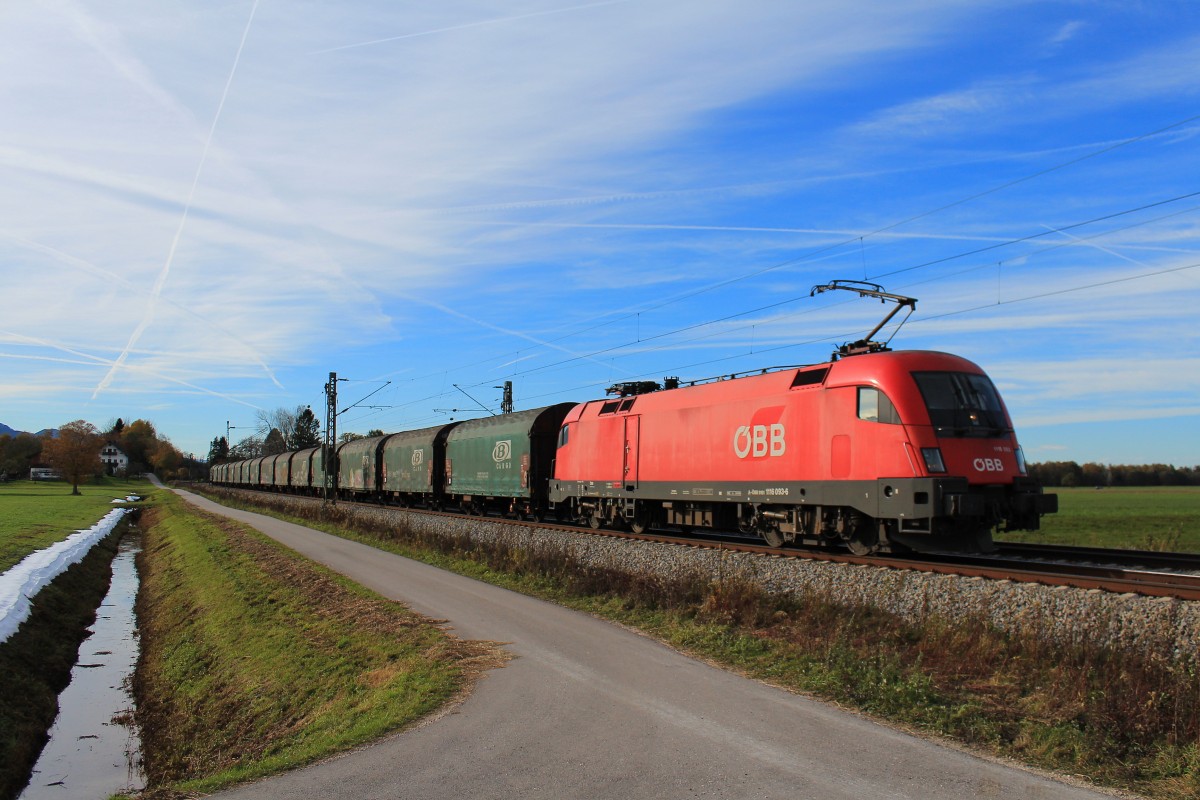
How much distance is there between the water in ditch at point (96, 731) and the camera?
10.9 m

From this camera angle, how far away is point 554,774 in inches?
248

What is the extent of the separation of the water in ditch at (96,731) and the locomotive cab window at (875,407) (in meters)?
12.0

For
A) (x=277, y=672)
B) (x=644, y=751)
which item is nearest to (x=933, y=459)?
(x=644, y=751)

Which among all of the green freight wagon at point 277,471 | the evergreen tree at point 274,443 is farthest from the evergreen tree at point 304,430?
the green freight wagon at point 277,471

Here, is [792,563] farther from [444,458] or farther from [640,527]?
[444,458]

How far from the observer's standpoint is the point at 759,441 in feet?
56.9

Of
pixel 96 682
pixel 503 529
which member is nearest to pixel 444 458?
pixel 503 529

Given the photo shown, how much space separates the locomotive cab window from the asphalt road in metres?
6.53

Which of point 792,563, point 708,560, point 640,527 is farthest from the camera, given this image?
point 640,527

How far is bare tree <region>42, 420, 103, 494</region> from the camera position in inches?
3386

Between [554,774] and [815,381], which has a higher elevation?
[815,381]

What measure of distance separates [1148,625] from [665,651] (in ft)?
17.5

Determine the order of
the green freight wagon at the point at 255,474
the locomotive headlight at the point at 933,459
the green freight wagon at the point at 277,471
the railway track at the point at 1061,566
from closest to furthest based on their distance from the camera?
the railway track at the point at 1061,566 < the locomotive headlight at the point at 933,459 < the green freight wagon at the point at 277,471 < the green freight wagon at the point at 255,474

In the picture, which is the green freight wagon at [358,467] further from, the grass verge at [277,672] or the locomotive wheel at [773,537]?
the locomotive wheel at [773,537]
